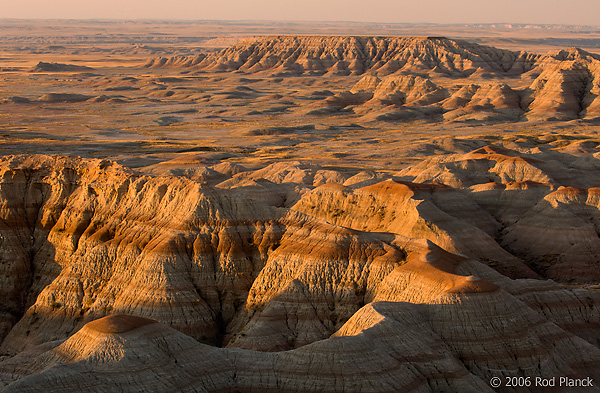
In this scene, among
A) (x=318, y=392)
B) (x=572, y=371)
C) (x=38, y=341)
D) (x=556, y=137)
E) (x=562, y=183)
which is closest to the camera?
(x=318, y=392)

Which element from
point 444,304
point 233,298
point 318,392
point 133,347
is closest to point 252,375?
point 318,392

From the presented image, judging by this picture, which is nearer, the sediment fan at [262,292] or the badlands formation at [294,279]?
the sediment fan at [262,292]

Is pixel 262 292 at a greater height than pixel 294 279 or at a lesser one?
lesser

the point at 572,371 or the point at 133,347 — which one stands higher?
the point at 133,347

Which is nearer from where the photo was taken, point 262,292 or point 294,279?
point 294,279

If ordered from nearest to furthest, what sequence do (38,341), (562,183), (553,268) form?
(38,341), (553,268), (562,183)

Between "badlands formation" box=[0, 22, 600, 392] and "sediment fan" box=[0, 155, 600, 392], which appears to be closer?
"sediment fan" box=[0, 155, 600, 392]

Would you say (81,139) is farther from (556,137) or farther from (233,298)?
(233,298)

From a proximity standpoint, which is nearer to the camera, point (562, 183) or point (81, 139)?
point (562, 183)
